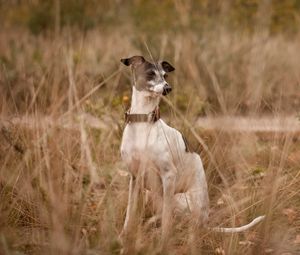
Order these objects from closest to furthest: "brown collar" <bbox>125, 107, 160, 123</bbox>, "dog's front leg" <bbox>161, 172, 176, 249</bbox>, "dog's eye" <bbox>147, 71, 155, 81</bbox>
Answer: "dog's front leg" <bbox>161, 172, 176, 249</bbox>
"brown collar" <bbox>125, 107, 160, 123</bbox>
"dog's eye" <bbox>147, 71, 155, 81</bbox>

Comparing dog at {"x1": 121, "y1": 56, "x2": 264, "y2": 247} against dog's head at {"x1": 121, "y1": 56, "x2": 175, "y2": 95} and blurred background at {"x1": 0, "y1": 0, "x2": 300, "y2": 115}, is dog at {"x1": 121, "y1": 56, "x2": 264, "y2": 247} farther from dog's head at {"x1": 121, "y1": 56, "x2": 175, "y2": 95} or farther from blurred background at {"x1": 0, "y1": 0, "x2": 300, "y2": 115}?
blurred background at {"x1": 0, "y1": 0, "x2": 300, "y2": 115}

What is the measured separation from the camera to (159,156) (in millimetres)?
4125

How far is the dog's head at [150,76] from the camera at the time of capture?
417cm

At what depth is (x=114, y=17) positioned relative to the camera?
17.5m

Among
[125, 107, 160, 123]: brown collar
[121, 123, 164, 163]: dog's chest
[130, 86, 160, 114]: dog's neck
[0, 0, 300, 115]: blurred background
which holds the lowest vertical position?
[0, 0, 300, 115]: blurred background

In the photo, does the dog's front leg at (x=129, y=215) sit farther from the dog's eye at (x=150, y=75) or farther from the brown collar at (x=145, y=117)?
the dog's eye at (x=150, y=75)

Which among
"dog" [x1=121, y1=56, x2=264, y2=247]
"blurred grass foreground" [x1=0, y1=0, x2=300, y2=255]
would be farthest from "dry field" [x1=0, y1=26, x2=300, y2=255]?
"dog" [x1=121, y1=56, x2=264, y2=247]

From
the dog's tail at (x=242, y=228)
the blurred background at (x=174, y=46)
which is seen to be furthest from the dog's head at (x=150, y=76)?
the dog's tail at (x=242, y=228)

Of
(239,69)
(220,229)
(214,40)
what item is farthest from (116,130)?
(214,40)

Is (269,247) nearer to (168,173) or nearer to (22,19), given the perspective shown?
(168,173)

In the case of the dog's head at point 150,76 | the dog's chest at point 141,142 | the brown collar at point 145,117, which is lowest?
the dog's chest at point 141,142

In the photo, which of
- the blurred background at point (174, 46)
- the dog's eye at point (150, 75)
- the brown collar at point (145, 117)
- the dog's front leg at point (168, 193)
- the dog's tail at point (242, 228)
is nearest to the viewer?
the dog's tail at point (242, 228)

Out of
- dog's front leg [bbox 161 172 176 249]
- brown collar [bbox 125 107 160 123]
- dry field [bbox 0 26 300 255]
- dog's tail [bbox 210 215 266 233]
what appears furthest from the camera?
brown collar [bbox 125 107 160 123]

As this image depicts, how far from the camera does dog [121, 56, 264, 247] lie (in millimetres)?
4121
